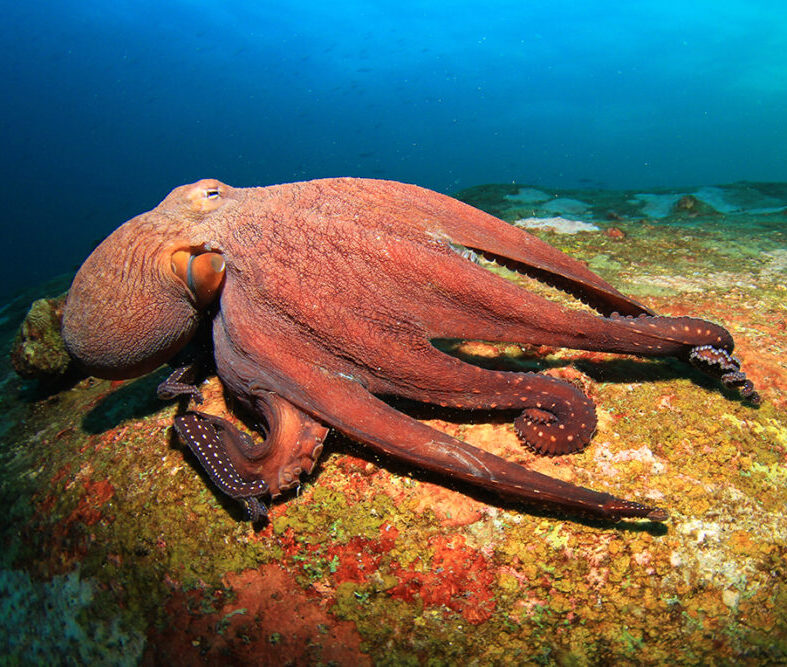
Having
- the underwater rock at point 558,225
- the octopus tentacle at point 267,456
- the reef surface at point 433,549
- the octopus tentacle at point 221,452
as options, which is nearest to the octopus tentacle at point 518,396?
the reef surface at point 433,549

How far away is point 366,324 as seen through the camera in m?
2.62

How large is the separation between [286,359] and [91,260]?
5.60 ft

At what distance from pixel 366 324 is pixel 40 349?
4200 mm

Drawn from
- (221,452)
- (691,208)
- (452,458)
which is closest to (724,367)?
(452,458)

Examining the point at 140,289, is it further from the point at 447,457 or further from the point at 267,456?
the point at 447,457

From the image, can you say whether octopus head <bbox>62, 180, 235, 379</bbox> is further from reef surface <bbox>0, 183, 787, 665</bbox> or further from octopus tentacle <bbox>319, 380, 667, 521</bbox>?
octopus tentacle <bbox>319, 380, 667, 521</bbox>

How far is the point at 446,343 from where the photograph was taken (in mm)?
3742

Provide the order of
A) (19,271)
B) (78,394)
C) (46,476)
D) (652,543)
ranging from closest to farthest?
(652,543) → (46,476) → (78,394) → (19,271)

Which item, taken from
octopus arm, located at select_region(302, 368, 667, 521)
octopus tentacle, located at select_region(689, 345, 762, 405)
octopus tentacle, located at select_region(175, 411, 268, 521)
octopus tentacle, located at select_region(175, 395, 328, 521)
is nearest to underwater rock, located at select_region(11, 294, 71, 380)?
octopus tentacle, located at select_region(175, 411, 268, 521)

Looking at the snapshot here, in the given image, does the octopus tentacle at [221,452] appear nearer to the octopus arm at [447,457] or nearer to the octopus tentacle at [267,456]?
the octopus tentacle at [267,456]

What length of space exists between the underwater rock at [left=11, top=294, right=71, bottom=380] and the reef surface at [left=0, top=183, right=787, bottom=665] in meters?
1.25

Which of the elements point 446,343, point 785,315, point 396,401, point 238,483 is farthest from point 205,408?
point 785,315

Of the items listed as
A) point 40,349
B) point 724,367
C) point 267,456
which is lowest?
point 40,349

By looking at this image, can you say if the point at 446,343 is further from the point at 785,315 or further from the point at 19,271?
the point at 19,271
